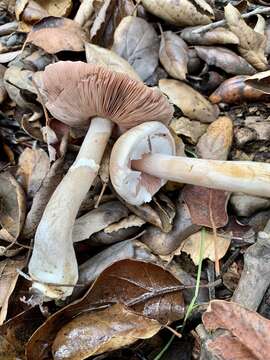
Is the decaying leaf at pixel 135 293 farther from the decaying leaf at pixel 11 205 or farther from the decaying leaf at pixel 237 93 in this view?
the decaying leaf at pixel 237 93

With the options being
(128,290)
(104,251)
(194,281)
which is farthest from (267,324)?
(104,251)

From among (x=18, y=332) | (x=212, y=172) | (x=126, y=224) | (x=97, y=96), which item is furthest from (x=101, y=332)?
(x=97, y=96)

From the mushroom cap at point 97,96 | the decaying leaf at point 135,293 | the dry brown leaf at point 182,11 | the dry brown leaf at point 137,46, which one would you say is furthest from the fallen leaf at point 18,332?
the dry brown leaf at point 182,11

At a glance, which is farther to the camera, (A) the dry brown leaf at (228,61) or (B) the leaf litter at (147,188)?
(A) the dry brown leaf at (228,61)

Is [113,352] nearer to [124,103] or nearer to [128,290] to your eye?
[128,290]

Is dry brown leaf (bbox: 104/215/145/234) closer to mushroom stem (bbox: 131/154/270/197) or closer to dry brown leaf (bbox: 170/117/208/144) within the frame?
mushroom stem (bbox: 131/154/270/197)

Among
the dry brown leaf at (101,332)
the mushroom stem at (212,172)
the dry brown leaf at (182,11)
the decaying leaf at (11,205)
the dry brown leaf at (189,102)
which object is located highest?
the dry brown leaf at (182,11)

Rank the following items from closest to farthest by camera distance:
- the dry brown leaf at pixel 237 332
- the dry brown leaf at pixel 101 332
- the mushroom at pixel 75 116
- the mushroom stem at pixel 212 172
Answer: the dry brown leaf at pixel 237 332 < the dry brown leaf at pixel 101 332 < the mushroom at pixel 75 116 < the mushroom stem at pixel 212 172
